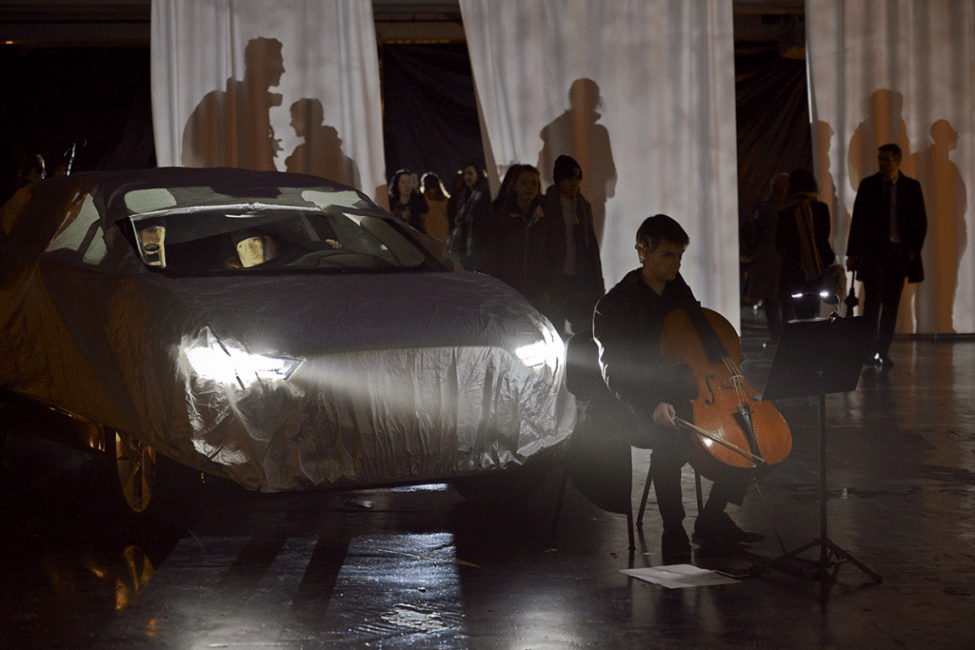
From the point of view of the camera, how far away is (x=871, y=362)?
10867 millimetres

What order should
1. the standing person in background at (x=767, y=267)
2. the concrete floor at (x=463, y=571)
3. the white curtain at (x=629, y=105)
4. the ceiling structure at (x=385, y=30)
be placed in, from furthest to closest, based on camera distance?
the ceiling structure at (x=385, y=30)
the white curtain at (x=629, y=105)
the standing person in background at (x=767, y=267)
the concrete floor at (x=463, y=571)

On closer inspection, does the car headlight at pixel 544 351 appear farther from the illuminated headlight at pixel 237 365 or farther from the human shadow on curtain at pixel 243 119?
the human shadow on curtain at pixel 243 119

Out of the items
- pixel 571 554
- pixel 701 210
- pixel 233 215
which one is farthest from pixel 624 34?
pixel 571 554

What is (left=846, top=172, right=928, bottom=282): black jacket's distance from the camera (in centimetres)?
1034

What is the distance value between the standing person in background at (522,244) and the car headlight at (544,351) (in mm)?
2662

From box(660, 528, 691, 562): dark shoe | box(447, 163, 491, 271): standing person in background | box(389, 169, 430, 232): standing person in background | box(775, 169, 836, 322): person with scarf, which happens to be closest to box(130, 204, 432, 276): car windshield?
box(660, 528, 691, 562): dark shoe

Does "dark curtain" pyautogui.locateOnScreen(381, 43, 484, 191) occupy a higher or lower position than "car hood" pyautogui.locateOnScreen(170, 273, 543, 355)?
higher

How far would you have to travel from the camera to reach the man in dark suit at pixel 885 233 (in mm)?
10328

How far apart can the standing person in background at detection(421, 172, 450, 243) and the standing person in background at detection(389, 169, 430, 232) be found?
117 mm

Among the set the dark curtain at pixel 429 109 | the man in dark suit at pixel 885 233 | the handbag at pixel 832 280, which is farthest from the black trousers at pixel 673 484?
the dark curtain at pixel 429 109

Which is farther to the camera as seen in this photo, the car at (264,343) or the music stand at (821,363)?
the car at (264,343)

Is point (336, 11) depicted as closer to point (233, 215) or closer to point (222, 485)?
point (233, 215)

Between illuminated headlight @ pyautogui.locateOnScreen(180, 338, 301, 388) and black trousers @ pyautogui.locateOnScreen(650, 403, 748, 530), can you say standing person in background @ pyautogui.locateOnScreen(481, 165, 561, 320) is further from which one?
illuminated headlight @ pyautogui.locateOnScreen(180, 338, 301, 388)

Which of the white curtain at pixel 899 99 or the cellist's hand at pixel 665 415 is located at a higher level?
the white curtain at pixel 899 99
